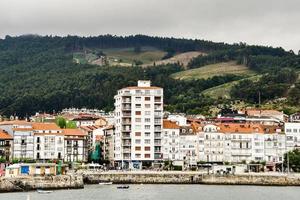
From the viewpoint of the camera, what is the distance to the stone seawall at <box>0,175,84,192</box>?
81.2m

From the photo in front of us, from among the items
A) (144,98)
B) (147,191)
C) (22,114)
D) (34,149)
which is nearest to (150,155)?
(144,98)

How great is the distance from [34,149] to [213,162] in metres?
27.6

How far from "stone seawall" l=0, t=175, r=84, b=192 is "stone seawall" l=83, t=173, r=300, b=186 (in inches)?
466

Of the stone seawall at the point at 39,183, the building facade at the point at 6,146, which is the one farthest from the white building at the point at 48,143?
the stone seawall at the point at 39,183

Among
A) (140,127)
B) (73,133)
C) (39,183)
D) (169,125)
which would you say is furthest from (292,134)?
(39,183)

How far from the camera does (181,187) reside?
93625 mm

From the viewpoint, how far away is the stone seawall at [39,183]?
267 feet

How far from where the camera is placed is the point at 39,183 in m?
83.5

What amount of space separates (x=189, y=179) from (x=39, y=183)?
23.7m

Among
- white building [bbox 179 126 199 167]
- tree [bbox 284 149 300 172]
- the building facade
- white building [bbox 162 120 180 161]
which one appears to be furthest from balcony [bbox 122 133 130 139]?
tree [bbox 284 149 300 172]

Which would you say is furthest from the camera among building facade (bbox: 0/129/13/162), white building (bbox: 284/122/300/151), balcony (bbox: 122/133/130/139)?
white building (bbox: 284/122/300/151)

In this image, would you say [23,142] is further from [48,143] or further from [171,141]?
[171,141]

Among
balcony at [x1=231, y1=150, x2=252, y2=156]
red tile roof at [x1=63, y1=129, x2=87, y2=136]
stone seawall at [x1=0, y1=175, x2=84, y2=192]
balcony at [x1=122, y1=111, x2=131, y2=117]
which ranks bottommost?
stone seawall at [x1=0, y1=175, x2=84, y2=192]

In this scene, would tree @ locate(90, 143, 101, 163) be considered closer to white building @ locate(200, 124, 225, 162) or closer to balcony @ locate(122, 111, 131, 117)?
balcony @ locate(122, 111, 131, 117)
